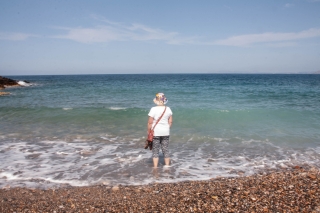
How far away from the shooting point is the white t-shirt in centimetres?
607

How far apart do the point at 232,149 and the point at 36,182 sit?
5.78 metres

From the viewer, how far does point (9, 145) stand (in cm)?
866

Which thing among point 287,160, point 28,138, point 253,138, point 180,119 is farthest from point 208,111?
point 28,138

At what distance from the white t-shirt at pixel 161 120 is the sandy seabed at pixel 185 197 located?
1.29 metres

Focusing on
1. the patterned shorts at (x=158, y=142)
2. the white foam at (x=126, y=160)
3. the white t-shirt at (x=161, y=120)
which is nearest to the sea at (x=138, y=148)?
the white foam at (x=126, y=160)

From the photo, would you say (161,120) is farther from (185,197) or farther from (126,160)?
(185,197)

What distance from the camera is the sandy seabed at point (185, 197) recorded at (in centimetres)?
412

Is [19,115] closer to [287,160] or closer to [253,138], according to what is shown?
[253,138]

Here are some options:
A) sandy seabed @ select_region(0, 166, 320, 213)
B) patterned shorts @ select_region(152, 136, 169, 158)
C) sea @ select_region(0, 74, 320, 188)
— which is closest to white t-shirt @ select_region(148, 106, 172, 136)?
patterned shorts @ select_region(152, 136, 169, 158)

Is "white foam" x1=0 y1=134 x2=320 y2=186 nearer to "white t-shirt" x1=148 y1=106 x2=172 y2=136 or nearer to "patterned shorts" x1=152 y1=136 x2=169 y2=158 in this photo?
"patterned shorts" x1=152 y1=136 x2=169 y2=158

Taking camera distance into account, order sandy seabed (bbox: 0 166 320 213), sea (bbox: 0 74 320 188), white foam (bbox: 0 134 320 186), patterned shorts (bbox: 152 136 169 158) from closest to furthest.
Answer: sandy seabed (bbox: 0 166 320 213) → white foam (bbox: 0 134 320 186) → sea (bbox: 0 74 320 188) → patterned shorts (bbox: 152 136 169 158)

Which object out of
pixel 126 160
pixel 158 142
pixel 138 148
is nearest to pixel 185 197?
pixel 158 142

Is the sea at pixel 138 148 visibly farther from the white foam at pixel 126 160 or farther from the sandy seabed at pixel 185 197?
the sandy seabed at pixel 185 197

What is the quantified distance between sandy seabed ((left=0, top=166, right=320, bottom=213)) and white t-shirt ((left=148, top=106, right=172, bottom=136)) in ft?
4.24
